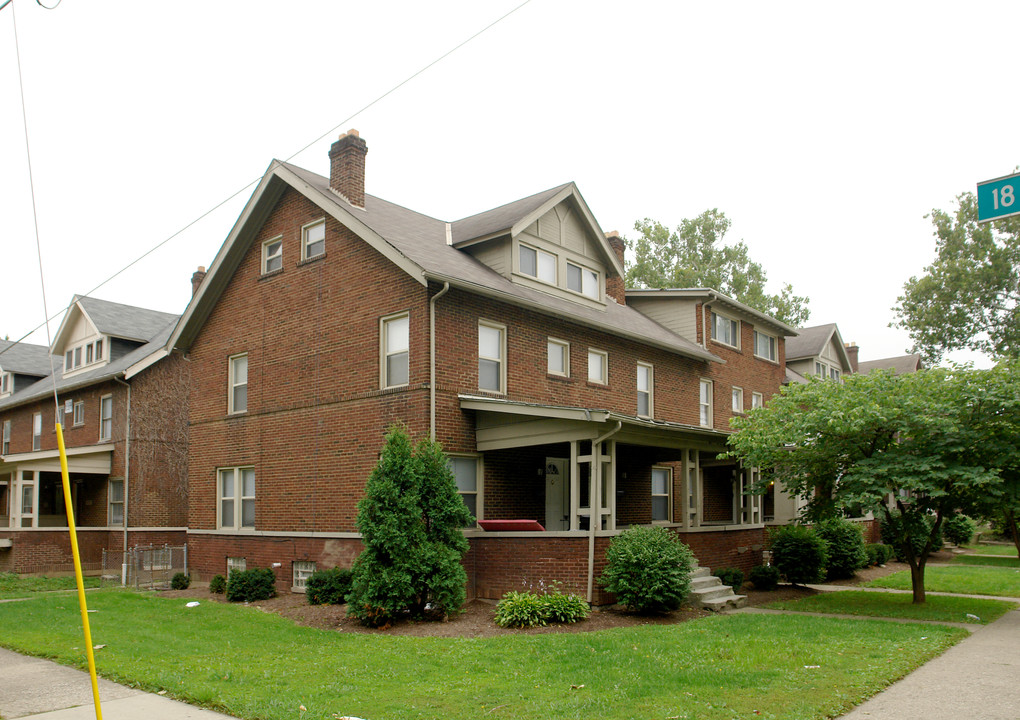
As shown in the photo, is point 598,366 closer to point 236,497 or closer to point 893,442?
point 893,442

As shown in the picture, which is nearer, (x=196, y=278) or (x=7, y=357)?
(x=196, y=278)

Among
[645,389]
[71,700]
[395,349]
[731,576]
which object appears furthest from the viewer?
[645,389]

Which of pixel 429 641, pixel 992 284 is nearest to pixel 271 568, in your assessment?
pixel 429 641

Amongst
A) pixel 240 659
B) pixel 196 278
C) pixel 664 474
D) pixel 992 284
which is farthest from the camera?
pixel 992 284

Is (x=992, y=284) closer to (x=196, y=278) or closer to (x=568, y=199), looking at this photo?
(x=568, y=199)

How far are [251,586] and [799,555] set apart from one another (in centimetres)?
1184

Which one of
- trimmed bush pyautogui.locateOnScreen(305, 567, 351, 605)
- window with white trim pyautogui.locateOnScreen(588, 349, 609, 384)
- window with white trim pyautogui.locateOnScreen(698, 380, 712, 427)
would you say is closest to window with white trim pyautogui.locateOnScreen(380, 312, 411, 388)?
trimmed bush pyautogui.locateOnScreen(305, 567, 351, 605)

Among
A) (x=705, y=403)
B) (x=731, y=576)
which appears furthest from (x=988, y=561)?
(x=731, y=576)

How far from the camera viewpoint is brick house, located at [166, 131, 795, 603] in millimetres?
15594

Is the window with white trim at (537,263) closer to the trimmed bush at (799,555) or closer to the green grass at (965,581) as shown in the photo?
the trimmed bush at (799,555)

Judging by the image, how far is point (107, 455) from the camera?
2639 cm

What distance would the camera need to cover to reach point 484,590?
15.2 meters

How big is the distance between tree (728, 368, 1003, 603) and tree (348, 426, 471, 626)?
6096 millimetres

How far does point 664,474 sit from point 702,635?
11.2m
